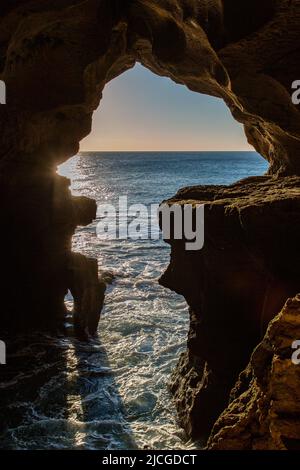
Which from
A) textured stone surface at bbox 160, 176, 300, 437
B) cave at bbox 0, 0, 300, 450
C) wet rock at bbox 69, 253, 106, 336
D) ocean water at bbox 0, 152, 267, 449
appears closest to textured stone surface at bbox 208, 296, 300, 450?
cave at bbox 0, 0, 300, 450

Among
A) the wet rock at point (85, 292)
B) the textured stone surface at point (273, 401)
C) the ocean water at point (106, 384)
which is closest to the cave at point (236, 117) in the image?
the textured stone surface at point (273, 401)

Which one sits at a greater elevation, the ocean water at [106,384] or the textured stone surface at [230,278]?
the textured stone surface at [230,278]

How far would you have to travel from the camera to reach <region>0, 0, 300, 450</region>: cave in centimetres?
412

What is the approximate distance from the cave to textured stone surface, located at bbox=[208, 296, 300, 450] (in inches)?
0.4

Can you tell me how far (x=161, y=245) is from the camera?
985 inches

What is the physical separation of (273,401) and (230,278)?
3253 millimetres

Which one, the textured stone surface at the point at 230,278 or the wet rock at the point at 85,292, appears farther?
the wet rock at the point at 85,292

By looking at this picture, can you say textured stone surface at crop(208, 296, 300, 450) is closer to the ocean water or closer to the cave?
the cave

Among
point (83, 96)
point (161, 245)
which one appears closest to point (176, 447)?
point (83, 96)

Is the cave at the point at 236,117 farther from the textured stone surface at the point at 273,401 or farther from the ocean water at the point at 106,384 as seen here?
the ocean water at the point at 106,384

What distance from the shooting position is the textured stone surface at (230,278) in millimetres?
5281

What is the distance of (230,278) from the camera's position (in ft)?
21.8

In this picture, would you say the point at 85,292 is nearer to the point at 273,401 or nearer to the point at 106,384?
the point at 106,384

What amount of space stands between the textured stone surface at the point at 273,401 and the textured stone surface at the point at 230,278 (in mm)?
1764
